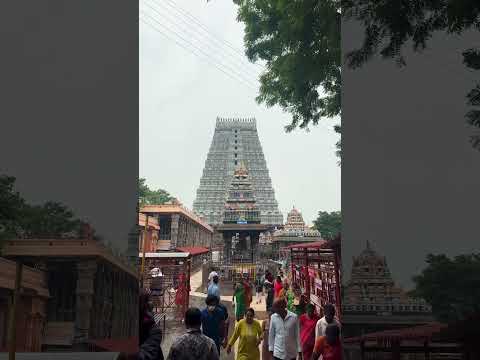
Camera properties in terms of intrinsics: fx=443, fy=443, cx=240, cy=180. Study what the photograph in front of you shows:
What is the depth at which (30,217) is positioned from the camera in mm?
3762

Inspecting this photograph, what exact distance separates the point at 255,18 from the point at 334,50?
300 centimetres

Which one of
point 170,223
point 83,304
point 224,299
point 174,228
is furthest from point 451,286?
point 170,223

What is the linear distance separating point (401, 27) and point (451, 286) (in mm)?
2169

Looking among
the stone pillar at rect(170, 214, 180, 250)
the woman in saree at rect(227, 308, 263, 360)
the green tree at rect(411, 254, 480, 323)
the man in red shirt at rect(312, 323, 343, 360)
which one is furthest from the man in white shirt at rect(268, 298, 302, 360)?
the stone pillar at rect(170, 214, 180, 250)

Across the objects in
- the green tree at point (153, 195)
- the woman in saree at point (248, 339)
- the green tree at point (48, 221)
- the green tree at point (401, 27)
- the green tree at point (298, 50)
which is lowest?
the woman in saree at point (248, 339)

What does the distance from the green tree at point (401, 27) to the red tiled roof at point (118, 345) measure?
3.03 m

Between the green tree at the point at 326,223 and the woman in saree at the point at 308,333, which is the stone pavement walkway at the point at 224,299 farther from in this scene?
the green tree at the point at 326,223

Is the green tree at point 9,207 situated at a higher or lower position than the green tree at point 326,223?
lower

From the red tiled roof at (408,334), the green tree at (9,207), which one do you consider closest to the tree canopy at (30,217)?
the green tree at (9,207)

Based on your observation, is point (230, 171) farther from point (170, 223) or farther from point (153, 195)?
point (170, 223)

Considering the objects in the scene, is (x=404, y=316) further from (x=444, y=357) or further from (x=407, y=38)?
(x=407, y=38)

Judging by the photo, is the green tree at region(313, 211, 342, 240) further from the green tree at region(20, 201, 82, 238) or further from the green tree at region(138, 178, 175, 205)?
the green tree at region(20, 201, 82, 238)

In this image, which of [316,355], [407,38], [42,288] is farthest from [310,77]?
[42,288]

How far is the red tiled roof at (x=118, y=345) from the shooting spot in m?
3.75
